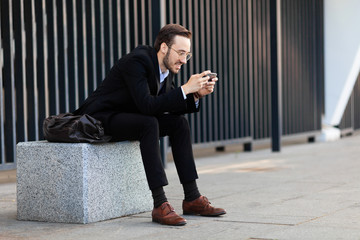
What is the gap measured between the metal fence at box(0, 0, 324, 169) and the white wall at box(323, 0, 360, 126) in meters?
0.42

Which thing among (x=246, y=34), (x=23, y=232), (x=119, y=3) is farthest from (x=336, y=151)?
(x=23, y=232)

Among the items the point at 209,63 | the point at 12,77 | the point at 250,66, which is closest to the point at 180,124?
the point at 12,77

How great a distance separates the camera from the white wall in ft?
47.4

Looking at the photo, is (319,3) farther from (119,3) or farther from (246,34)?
(119,3)

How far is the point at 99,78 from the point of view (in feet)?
27.5

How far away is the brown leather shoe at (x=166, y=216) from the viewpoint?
4.46m

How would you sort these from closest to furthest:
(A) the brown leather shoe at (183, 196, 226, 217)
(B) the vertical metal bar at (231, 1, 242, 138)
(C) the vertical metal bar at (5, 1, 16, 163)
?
(A) the brown leather shoe at (183, 196, 226, 217) < (C) the vertical metal bar at (5, 1, 16, 163) < (B) the vertical metal bar at (231, 1, 242, 138)

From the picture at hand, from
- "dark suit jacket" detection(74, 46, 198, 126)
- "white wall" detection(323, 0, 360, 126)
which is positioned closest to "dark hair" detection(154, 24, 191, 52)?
"dark suit jacket" detection(74, 46, 198, 126)

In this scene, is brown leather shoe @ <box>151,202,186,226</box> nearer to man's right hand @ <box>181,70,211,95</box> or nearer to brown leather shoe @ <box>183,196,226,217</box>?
brown leather shoe @ <box>183,196,226,217</box>

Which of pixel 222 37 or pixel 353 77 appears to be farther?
pixel 353 77

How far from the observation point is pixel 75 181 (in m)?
4.63

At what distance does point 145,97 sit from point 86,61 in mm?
3650

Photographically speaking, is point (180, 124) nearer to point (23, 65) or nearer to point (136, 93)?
point (136, 93)

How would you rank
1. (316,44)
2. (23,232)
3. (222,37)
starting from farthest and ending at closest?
(316,44)
(222,37)
(23,232)
